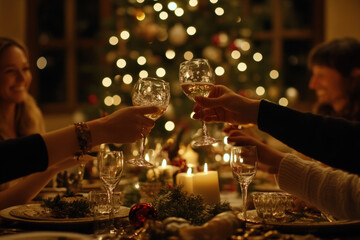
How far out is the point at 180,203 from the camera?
108cm

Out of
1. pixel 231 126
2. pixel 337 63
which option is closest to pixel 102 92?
pixel 337 63

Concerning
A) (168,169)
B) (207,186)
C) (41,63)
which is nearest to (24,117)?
(168,169)

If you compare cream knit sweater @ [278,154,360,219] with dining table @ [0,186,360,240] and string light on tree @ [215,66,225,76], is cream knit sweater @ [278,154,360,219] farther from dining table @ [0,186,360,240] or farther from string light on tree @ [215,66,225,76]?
string light on tree @ [215,66,225,76]

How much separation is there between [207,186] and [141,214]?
11.9 inches

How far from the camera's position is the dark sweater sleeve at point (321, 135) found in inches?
42.4

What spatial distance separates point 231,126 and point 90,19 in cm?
426

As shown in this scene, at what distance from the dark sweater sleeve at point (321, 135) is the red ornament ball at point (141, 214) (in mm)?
Result: 399

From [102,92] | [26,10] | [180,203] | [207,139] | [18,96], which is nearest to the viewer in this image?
[180,203]

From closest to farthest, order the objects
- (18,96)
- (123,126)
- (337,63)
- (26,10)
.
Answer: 1. (123,126)
2. (18,96)
3. (337,63)
4. (26,10)

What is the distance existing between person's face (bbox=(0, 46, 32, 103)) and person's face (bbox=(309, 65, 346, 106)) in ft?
5.48

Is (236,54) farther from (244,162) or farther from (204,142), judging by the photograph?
(244,162)

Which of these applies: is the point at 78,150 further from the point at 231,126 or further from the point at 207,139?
the point at 231,126

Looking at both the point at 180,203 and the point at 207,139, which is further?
the point at 207,139

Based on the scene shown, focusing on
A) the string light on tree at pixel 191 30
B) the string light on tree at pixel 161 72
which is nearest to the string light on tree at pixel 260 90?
the string light on tree at pixel 191 30
